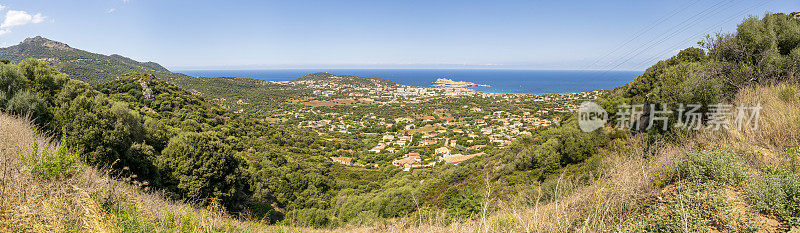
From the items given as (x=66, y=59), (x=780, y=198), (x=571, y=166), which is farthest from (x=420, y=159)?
(x=66, y=59)

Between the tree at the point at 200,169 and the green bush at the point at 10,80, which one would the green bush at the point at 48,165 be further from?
the green bush at the point at 10,80

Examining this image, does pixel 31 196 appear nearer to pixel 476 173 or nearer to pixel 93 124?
pixel 93 124

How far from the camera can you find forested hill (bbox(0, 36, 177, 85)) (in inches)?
2318

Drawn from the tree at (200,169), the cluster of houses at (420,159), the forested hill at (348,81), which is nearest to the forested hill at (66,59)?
the cluster of houses at (420,159)

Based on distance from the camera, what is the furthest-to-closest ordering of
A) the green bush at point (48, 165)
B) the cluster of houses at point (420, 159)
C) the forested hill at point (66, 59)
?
the forested hill at point (66, 59) < the cluster of houses at point (420, 159) < the green bush at point (48, 165)

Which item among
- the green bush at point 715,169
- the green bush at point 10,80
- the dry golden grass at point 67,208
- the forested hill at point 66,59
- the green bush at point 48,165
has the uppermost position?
the forested hill at point 66,59

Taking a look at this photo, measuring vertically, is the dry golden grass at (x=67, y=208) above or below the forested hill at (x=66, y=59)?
below

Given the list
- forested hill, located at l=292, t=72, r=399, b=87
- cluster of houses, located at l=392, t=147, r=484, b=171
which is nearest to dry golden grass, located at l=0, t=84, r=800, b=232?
cluster of houses, located at l=392, t=147, r=484, b=171

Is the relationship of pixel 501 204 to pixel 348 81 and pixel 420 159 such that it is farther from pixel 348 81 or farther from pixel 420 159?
pixel 348 81

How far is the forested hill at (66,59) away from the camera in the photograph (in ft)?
193

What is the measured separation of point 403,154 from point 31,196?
38.7 meters

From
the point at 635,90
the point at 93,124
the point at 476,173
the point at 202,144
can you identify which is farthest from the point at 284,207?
the point at 635,90

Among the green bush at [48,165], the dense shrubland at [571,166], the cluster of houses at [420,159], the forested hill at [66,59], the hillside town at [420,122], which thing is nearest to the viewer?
the dense shrubland at [571,166]

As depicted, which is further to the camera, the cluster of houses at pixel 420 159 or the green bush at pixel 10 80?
the cluster of houses at pixel 420 159
